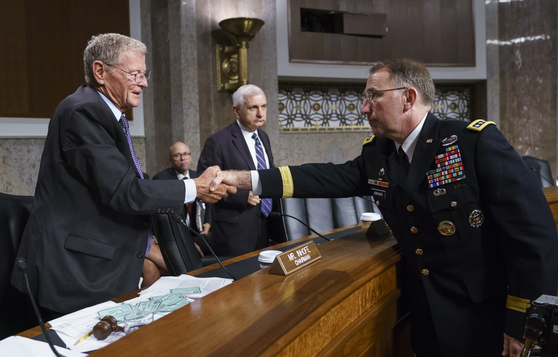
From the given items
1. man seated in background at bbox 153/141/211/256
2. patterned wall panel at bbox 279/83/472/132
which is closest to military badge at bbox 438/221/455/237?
man seated in background at bbox 153/141/211/256

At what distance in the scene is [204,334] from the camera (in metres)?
0.92

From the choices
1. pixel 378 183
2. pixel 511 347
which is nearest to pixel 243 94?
pixel 378 183

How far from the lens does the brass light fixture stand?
219 inches

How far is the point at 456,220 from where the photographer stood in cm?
153

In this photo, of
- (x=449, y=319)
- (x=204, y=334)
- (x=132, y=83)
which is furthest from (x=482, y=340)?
(x=132, y=83)

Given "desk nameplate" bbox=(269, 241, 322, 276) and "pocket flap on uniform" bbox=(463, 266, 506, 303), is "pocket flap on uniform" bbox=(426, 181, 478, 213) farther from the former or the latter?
"desk nameplate" bbox=(269, 241, 322, 276)

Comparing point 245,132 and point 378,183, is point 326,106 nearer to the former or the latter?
point 245,132

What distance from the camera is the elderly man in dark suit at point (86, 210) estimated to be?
63.9 inches

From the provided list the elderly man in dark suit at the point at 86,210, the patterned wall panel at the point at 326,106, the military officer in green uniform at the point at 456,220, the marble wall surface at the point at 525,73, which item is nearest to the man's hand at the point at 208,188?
the elderly man in dark suit at the point at 86,210

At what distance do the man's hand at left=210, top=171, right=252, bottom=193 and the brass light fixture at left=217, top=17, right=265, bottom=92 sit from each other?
145 inches

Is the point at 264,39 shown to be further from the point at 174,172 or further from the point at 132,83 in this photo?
the point at 132,83

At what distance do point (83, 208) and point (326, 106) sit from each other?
5659 millimetres

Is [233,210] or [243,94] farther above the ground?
[243,94]

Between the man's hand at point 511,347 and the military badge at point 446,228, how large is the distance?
37cm
